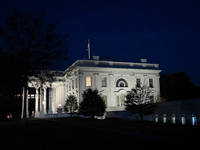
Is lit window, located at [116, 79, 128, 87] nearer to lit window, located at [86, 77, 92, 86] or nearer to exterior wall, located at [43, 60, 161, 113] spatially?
exterior wall, located at [43, 60, 161, 113]

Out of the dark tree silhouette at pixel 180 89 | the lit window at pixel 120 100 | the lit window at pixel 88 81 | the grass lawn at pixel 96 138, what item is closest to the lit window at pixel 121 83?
the lit window at pixel 120 100

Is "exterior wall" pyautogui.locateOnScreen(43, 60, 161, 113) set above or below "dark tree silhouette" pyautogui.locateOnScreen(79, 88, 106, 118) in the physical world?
above

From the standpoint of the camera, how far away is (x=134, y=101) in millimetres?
23500

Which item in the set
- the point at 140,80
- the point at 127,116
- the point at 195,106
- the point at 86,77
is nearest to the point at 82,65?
the point at 86,77

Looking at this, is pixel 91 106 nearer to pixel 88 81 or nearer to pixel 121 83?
pixel 88 81

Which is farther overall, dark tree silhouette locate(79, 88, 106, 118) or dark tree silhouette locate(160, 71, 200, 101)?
dark tree silhouette locate(160, 71, 200, 101)

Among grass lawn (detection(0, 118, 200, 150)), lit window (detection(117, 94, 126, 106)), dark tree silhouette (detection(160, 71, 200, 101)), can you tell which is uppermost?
dark tree silhouette (detection(160, 71, 200, 101))

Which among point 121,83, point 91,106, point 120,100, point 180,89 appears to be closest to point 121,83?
point 121,83

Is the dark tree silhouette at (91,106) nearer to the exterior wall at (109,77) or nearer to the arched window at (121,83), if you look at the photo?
the exterior wall at (109,77)

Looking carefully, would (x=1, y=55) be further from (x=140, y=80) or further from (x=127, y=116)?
(x=140, y=80)

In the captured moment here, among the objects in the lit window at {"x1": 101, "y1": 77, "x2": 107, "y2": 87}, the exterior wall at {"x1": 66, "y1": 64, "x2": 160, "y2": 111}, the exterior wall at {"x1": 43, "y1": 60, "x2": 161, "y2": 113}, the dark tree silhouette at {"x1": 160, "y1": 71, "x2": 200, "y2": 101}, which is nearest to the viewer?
Result: the exterior wall at {"x1": 66, "y1": 64, "x2": 160, "y2": 111}

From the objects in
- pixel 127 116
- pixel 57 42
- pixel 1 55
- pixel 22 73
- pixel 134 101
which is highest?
pixel 57 42

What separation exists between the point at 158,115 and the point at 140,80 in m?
28.2

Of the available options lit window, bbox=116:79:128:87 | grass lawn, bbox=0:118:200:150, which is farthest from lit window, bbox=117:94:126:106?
grass lawn, bbox=0:118:200:150
